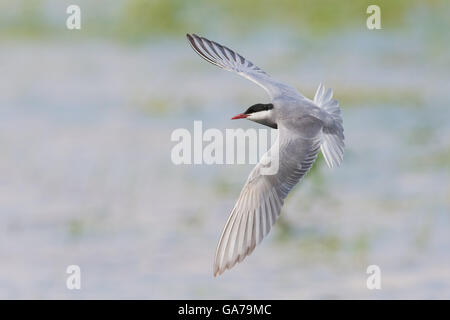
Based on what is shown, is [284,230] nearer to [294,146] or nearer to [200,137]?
[200,137]

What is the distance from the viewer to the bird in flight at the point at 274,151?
173 inches

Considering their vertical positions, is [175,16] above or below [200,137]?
above

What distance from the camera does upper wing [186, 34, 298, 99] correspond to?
495 centimetres

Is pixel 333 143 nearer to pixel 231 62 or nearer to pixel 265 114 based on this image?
pixel 265 114

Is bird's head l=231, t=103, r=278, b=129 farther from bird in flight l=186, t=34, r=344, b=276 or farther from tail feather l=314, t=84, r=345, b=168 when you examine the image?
tail feather l=314, t=84, r=345, b=168

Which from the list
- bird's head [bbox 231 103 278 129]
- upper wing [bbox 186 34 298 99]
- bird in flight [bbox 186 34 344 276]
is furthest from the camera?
upper wing [bbox 186 34 298 99]

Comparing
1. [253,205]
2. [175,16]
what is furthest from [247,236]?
[175,16]

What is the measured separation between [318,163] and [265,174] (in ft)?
5.93

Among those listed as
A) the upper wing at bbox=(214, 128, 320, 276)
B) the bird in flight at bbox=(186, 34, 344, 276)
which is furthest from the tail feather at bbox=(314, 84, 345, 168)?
the upper wing at bbox=(214, 128, 320, 276)

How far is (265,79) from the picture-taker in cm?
503

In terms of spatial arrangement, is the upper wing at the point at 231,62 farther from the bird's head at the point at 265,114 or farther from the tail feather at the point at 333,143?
the tail feather at the point at 333,143

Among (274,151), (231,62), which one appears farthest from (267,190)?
(231,62)

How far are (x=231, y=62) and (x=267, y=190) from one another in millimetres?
836

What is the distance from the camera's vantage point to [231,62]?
5.08m
